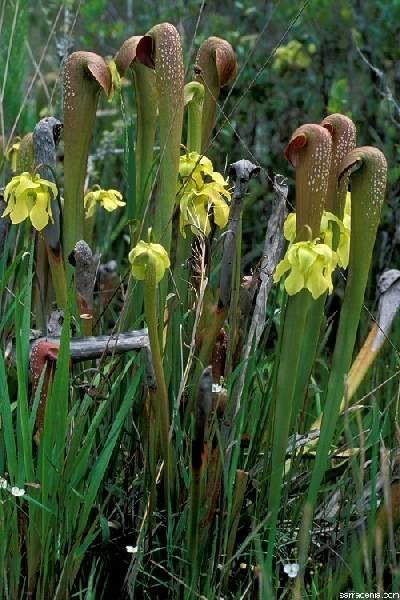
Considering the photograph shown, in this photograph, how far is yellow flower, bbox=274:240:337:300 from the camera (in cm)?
115

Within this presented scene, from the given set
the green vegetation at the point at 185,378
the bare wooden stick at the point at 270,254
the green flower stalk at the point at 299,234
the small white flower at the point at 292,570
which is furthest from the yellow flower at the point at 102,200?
the small white flower at the point at 292,570

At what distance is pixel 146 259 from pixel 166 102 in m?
0.27

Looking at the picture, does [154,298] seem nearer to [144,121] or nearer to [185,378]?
[185,378]

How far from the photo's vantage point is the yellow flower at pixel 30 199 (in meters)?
1.36

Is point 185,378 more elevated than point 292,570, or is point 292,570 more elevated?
point 185,378

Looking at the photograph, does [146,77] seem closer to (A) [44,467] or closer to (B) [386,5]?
(A) [44,467]

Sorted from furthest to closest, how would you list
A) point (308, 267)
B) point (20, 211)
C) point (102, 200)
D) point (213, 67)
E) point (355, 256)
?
point (102, 200), point (213, 67), point (20, 211), point (355, 256), point (308, 267)

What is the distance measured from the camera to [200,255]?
1.39 metres

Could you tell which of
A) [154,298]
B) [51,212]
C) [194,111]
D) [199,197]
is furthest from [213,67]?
[154,298]

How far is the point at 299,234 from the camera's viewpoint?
1191 millimetres

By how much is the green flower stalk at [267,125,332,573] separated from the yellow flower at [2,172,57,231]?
0.38 metres

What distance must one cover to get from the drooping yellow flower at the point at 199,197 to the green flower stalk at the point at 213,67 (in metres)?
0.05

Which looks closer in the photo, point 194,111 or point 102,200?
point 194,111

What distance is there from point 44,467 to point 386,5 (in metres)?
2.27
